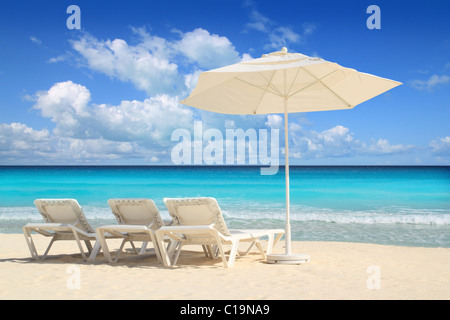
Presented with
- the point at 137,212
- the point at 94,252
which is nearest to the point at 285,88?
the point at 137,212

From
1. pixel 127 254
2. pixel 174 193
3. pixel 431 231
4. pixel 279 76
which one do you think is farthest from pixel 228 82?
pixel 174 193

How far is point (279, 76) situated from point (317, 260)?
237cm

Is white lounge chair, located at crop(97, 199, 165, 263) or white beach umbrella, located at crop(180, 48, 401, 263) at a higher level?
white beach umbrella, located at crop(180, 48, 401, 263)

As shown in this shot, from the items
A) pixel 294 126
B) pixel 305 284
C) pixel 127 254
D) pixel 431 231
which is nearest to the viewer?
pixel 305 284

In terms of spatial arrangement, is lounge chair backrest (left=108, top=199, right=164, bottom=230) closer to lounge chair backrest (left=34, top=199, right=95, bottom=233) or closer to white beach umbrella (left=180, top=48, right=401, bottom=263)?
lounge chair backrest (left=34, top=199, right=95, bottom=233)

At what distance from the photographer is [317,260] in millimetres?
6406

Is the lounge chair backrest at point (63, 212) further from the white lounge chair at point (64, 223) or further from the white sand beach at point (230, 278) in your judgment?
the white sand beach at point (230, 278)

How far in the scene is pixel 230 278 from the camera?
16.8ft

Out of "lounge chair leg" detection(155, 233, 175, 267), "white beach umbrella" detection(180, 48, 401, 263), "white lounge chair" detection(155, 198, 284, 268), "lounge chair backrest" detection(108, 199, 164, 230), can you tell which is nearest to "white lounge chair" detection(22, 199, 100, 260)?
"lounge chair backrest" detection(108, 199, 164, 230)

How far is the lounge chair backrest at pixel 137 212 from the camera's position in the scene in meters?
6.14

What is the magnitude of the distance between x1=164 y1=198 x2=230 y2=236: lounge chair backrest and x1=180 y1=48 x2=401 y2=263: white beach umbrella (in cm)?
83

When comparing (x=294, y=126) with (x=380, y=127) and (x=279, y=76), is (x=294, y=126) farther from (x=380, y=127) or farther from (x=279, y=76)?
(x=279, y=76)

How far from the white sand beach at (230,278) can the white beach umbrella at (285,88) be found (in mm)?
730

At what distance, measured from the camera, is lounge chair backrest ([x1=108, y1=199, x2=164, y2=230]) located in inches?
242
